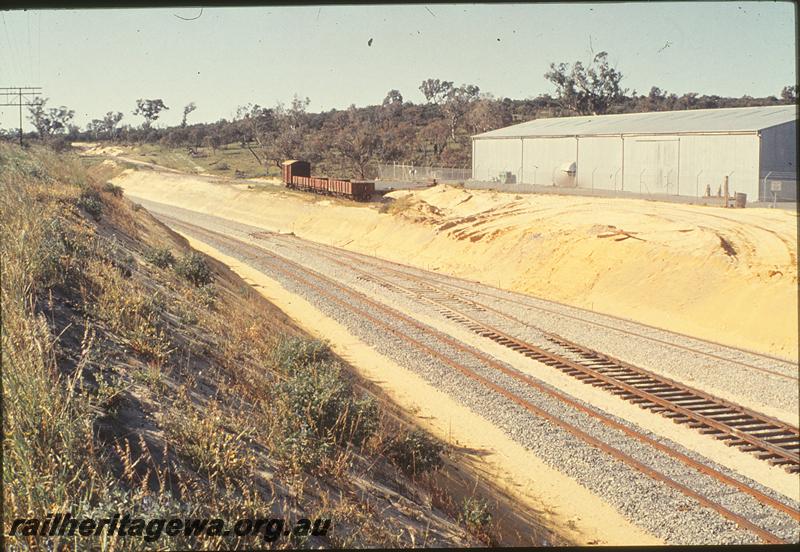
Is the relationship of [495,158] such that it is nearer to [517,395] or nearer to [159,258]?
[159,258]

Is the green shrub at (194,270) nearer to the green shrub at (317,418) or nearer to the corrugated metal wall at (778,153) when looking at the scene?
the green shrub at (317,418)

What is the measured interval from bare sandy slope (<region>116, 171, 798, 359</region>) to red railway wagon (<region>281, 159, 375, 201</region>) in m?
3.37

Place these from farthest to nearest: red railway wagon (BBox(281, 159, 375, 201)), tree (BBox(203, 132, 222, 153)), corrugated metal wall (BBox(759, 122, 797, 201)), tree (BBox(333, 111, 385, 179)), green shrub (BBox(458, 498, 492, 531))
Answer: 1. tree (BBox(203, 132, 222, 153))
2. tree (BBox(333, 111, 385, 179))
3. red railway wagon (BBox(281, 159, 375, 201))
4. corrugated metal wall (BBox(759, 122, 797, 201))
5. green shrub (BBox(458, 498, 492, 531))

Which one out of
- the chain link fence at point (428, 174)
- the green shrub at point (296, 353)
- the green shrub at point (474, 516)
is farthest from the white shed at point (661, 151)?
the green shrub at point (474, 516)

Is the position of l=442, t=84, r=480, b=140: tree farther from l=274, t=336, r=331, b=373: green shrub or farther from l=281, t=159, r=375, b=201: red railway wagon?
l=274, t=336, r=331, b=373: green shrub

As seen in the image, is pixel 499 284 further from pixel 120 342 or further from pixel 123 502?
pixel 123 502

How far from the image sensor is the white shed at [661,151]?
38.7 metres

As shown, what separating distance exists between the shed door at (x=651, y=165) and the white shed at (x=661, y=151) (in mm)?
56

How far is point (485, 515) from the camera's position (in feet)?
28.8

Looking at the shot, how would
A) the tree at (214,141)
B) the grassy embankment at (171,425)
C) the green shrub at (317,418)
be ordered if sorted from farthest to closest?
the tree at (214,141)
the green shrub at (317,418)
the grassy embankment at (171,425)

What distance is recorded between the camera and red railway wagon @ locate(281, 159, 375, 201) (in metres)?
54.2

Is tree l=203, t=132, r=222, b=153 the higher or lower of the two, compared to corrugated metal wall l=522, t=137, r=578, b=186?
higher

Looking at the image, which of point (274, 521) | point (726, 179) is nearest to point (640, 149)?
point (726, 179)

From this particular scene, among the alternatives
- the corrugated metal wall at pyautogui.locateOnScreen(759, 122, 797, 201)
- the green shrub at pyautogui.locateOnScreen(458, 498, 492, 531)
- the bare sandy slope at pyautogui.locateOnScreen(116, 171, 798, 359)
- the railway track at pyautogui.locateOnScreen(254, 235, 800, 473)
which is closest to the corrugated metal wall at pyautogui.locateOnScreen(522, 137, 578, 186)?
the bare sandy slope at pyautogui.locateOnScreen(116, 171, 798, 359)
